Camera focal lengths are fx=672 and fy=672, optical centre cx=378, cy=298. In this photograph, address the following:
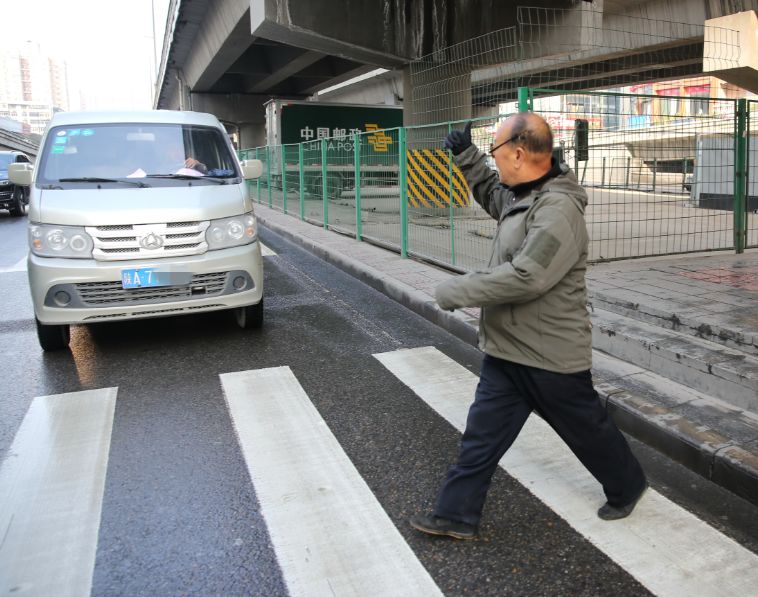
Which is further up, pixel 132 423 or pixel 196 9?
pixel 196 9

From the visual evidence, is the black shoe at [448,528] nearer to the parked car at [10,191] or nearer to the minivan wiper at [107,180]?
the minivan wiper at [107,180]

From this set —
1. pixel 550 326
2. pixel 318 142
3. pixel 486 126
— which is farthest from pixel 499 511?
pixel 318 142

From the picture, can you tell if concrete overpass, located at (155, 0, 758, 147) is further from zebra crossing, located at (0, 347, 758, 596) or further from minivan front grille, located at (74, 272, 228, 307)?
zebra crossing, located at (0, 347, 758, 596)

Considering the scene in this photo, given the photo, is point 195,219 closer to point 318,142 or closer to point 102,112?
point 102,112

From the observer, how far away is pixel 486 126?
7539mm

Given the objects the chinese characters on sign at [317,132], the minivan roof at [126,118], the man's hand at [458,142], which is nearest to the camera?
the man's hand at [458,142]

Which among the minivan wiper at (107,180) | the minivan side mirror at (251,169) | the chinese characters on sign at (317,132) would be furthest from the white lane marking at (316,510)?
the chinese characters on sign at (317,132)

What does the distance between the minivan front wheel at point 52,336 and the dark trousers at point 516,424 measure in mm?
4193

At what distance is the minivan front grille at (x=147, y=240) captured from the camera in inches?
215

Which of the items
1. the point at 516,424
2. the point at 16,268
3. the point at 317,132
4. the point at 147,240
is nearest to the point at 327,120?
the point at 317,132

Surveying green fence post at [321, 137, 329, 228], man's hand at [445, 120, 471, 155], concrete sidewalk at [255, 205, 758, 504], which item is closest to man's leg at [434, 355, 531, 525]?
man's hand at [445, 120, 471, 155]

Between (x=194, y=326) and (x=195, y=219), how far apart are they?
1.44 metres

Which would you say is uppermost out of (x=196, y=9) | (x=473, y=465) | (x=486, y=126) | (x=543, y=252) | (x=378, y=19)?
(x=196, y=9)

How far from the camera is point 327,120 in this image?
24141 mm
